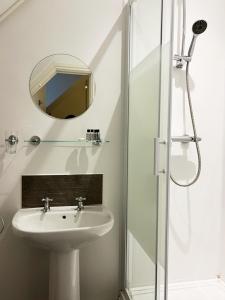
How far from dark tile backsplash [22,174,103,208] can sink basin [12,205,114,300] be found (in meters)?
0.05

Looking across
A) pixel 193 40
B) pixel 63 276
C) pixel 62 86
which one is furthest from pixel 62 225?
pixel 193 40

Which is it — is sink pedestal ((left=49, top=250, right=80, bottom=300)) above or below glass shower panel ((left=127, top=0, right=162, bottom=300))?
below

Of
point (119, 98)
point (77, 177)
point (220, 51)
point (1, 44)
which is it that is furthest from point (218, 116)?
point (1, 44)

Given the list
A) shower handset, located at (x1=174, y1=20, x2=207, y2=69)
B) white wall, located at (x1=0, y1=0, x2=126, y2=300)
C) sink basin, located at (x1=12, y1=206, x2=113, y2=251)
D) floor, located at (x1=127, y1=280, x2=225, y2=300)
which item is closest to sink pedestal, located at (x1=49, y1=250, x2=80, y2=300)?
sink basin, located at (x1=12, y1=206, x2=113, y2=251)

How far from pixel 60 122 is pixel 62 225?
0.70m

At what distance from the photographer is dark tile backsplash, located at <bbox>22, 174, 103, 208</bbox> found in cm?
179

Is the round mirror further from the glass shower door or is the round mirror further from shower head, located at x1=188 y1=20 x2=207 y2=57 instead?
shower head, located at x1=188 y1=20 x2=207 y2=57

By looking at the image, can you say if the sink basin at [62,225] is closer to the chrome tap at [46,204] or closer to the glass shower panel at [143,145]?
the chrome tap at [46,204]

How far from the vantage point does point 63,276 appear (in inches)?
63.5

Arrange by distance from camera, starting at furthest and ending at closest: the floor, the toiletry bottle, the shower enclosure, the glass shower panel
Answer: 1. the floor
2. the toiletry bottle
3. the shower enclosure
4. the glass shower panel

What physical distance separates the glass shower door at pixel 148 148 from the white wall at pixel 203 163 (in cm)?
45

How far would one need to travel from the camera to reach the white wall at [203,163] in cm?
204

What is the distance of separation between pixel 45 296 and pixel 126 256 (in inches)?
25.2

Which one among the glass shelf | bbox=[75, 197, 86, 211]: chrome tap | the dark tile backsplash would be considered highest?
the glass shelf
